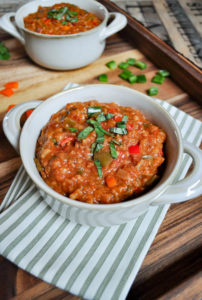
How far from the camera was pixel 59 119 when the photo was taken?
1592 mm

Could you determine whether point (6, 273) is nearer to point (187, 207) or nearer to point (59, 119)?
point (59, 119)

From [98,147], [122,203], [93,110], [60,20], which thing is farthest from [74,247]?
[60,20]

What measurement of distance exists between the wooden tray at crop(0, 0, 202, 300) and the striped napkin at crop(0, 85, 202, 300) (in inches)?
3.1

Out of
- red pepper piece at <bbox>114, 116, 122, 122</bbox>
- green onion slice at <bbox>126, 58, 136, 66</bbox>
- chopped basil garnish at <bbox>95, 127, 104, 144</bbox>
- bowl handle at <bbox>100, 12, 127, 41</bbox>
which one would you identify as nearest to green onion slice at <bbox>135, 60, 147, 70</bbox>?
green onion slice at <bbox>126, 58, 136, 66</bbox>

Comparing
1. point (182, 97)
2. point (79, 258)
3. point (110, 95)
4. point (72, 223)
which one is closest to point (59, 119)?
point (110, 95)

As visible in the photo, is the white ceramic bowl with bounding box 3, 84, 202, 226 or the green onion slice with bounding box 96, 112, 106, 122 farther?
the green onion slice with bounding box 96, 112, 106, 122

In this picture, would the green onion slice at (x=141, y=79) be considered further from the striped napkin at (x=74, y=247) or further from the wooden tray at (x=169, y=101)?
the striped napkin at (x=74, y=247)

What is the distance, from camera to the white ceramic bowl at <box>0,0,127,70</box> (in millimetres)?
2234

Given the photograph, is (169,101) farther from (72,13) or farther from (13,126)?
(13,126)

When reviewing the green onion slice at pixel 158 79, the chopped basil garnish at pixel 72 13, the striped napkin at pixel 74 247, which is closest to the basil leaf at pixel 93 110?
the striped napkin at pixel 74 247

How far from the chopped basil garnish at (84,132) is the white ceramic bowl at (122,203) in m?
0.26

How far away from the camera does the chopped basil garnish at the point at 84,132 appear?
4.79 ft

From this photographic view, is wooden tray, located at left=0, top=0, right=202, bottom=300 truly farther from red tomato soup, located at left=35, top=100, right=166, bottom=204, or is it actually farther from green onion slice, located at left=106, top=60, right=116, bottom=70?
red tomato soup, located at left=35, top=100, right=166, bottom=204

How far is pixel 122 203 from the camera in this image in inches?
47.1
